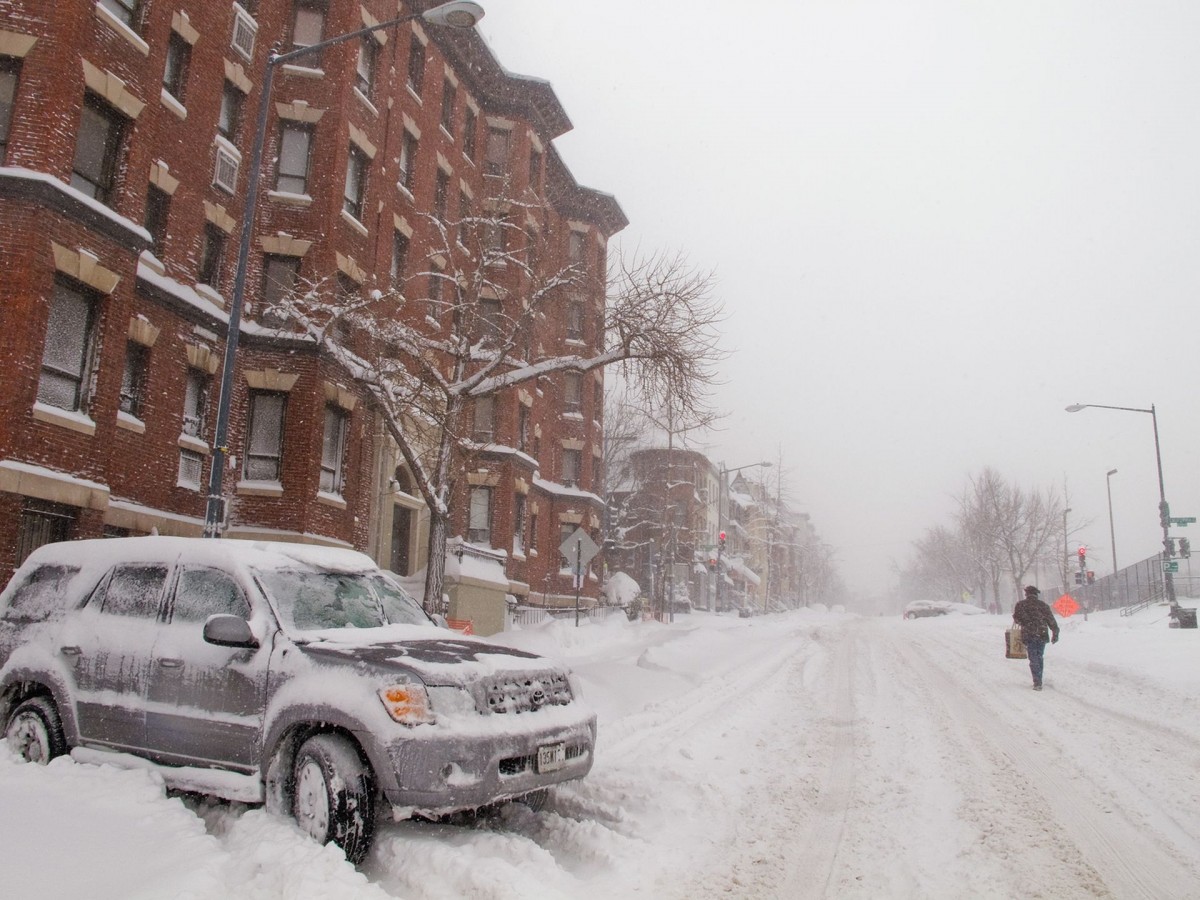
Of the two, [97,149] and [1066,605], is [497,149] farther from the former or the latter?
[1066,605]

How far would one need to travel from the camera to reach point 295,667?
5.14 meters

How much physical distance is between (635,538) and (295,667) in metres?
49.4

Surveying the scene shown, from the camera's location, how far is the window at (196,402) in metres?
17.2

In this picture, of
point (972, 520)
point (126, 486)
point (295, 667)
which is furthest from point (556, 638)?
point (972, 520)

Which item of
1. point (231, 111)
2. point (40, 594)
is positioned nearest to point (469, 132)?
point (231, 111)

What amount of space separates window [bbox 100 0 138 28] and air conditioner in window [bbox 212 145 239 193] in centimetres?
337

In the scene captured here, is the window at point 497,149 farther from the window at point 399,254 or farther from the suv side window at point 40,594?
the suv side window at point 40,594

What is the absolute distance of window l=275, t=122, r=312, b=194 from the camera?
19.9 metres

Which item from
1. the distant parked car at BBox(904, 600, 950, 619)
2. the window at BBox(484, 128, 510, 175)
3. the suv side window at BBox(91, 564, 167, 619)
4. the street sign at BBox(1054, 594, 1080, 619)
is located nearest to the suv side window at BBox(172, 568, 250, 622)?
the suv side window at BBox(91, 564, 167, 619)

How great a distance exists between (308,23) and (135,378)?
34.5ft

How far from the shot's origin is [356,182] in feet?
69.6

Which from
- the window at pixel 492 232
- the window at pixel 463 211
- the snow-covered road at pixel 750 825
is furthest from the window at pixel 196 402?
the snow-covered road at pixel 750 825

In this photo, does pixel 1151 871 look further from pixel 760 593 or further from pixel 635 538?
pixel 760 593

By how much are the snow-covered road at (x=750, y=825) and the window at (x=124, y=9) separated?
1356cm
